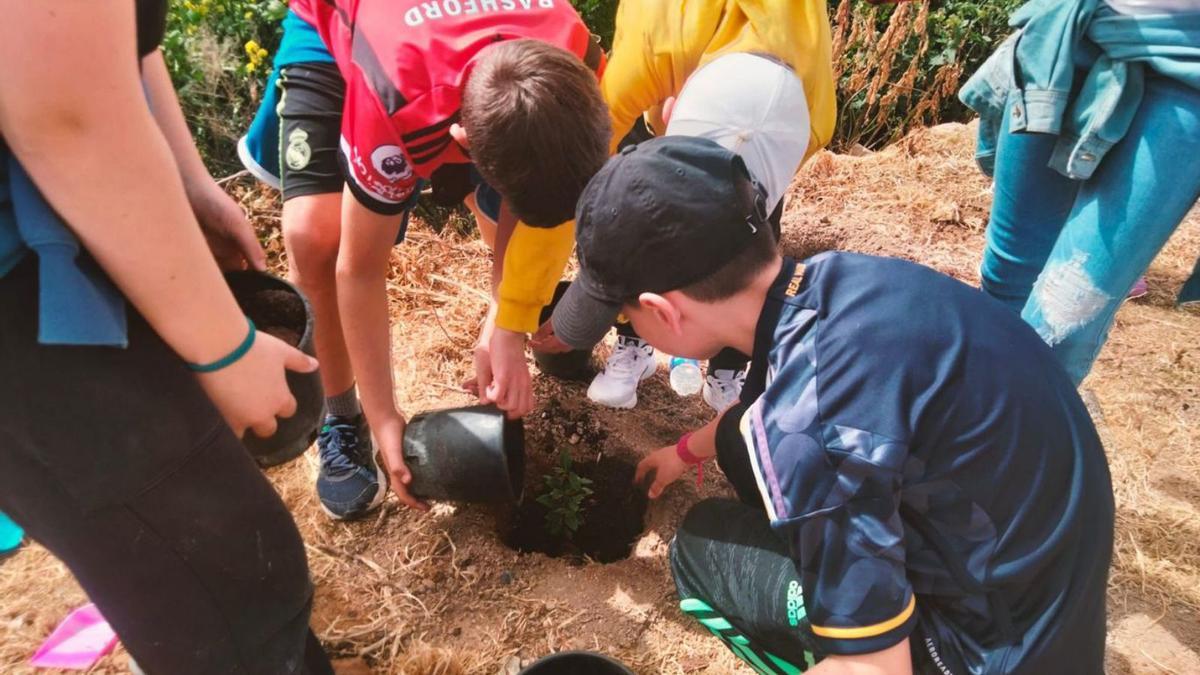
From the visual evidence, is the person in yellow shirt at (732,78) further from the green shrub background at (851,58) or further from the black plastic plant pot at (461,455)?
the green shrub background at (851,58)

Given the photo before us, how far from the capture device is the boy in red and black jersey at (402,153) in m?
1.63

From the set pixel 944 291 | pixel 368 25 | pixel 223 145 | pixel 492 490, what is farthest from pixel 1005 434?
pixel 223 145

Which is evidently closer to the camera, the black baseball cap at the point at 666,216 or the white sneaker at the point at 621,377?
the black baseball cap at the point at 666,216

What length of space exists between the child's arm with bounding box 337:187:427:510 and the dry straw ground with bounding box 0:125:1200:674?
0.28 metres

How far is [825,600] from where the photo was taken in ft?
4.02

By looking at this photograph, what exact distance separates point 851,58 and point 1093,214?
11.4 ft

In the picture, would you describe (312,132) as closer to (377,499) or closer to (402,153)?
(402,153)

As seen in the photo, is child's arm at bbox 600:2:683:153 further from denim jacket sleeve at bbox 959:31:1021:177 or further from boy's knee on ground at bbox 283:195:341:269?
denim jacket sleeve at bbox 959:31:1021:177

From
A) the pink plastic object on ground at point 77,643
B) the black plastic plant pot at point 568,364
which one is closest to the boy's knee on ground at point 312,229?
the black plastic plant pot at point 568,364

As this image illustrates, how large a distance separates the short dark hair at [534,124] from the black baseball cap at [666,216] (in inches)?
10.8

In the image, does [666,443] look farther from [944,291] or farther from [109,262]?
[109,262]

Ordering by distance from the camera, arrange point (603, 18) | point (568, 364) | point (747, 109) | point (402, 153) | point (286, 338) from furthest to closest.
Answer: point (603, 18) < point (568, 364) < point (747, 109) < point (402, 153) < point (286, 338)

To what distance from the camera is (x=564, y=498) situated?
98.6 inches

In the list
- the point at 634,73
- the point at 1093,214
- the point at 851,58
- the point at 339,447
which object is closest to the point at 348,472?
the point at 339,447
